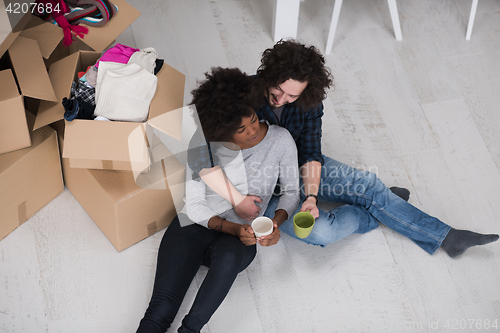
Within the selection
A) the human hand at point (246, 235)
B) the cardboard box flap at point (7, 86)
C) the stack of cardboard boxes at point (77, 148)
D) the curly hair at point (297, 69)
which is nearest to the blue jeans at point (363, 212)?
the human hand at point (246, 235)

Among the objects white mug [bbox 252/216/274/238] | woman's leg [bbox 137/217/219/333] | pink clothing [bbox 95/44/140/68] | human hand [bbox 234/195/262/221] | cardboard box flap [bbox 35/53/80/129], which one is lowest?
woman's leg [bbox 137/217/219/333]

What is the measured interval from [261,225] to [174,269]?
0.33 m

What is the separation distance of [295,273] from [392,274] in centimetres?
38

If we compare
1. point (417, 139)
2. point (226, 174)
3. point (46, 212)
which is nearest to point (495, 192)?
point (417, 139)

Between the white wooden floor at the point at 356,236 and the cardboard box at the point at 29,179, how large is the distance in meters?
0.06

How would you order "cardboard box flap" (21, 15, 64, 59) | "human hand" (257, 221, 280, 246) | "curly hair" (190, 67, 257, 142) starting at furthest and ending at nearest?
"cardboard box flap" (21, 15, 64, 59)
"human hand" (257, 221, 280, 246)
"curly hair" (190, 67, 257, 142)

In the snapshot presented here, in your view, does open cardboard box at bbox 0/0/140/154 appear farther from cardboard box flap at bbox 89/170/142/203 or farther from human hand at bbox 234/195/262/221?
human hand at bbox 234/195/262/221

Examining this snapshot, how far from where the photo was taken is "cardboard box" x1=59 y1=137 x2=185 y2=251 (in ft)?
5.13

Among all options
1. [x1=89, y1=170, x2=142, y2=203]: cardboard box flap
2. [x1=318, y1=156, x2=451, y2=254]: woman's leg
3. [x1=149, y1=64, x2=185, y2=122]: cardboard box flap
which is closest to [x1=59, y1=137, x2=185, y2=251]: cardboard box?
[x1=89, y1=170, x2=142, y2=203]: cardboard box flap

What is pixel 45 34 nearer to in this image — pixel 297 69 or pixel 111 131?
pixel 111 131

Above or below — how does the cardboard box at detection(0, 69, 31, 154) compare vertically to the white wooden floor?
above

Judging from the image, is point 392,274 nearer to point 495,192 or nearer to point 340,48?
point 495,192

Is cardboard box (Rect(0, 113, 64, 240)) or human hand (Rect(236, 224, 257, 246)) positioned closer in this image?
human hand (Rect(236, 224, 257, 246))

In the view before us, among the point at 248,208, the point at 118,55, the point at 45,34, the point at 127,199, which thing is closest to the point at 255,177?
the point at 248,208
